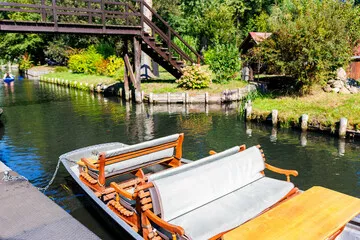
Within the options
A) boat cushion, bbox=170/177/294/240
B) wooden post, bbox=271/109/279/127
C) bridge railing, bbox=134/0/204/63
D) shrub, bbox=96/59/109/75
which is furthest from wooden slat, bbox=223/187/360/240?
shrub, bbox=96/59/109/75

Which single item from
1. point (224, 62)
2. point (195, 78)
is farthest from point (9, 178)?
point (224, 62)

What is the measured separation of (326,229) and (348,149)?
899 centimetres

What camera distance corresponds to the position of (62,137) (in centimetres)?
1484

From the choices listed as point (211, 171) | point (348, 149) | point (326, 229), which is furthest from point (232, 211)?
point (348, 149)

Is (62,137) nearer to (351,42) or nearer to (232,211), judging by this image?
(232,211)

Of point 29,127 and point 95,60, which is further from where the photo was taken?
point 95,60

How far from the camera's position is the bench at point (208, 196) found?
5180mm

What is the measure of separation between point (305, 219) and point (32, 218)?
15.0ft

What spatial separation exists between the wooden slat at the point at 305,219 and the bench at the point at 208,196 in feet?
2.26

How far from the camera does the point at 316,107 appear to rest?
648 inches

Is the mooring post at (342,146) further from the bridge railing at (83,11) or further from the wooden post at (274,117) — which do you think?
the bridge railing at (83,11)

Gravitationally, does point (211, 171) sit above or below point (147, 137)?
above

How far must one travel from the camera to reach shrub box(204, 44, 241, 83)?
24688 millimetres

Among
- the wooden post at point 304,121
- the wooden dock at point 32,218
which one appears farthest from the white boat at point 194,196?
the wooden post at point 304,121
